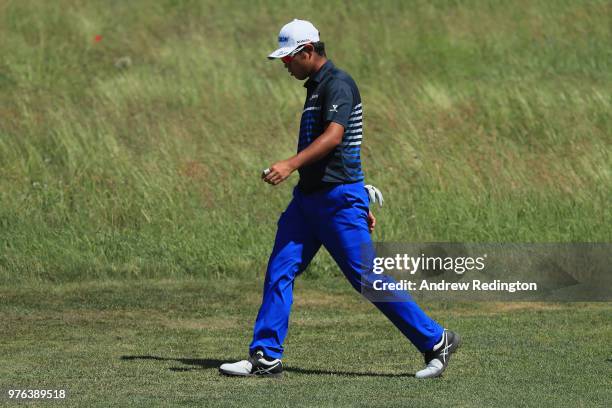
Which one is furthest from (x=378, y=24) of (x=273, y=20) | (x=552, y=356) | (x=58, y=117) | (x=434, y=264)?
(x=552, y=356)

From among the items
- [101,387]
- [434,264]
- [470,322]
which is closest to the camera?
[101,387]

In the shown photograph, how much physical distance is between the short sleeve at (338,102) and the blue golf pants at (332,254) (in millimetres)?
386

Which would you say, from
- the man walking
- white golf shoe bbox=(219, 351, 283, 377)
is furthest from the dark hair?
white golf shoe bbox=(219, 351, 283, 377)

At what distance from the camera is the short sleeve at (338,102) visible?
710 cm

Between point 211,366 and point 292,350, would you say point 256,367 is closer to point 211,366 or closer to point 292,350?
point 211,366

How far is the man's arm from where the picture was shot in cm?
684

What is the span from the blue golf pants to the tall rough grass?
4.17 meters

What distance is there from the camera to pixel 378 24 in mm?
20719

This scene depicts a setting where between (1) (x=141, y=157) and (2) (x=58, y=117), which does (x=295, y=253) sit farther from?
(2) (x=58, y=117)

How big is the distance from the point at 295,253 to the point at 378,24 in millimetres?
13754

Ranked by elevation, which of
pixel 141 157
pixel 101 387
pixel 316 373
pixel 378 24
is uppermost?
pixel 101 387

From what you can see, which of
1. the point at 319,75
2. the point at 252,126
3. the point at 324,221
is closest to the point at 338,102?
the point at 319,75

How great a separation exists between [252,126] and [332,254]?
8.18m

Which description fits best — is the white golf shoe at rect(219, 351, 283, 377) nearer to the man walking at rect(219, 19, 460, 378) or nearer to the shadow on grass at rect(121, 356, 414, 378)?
the man walking at rect(219, 19, 460, 378)
